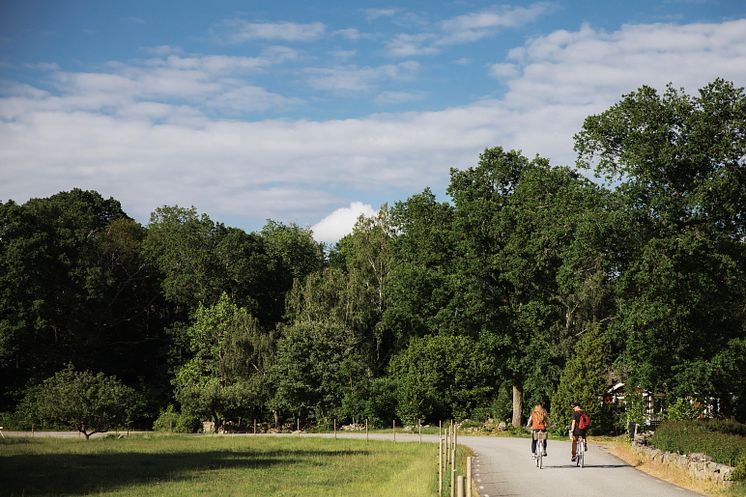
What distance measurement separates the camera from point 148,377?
76062 mm

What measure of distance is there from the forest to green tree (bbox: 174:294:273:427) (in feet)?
0.57

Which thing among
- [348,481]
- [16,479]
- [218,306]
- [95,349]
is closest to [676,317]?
[348,481]

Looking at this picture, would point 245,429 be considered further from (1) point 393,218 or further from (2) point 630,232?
(2) point 630,232

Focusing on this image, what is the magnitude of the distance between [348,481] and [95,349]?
162ft

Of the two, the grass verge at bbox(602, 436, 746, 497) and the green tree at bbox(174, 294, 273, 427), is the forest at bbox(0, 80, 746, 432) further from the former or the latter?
the grass verge at bbox(602, 436, 746, 497)

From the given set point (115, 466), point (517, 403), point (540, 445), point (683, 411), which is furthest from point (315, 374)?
point (540, 445)

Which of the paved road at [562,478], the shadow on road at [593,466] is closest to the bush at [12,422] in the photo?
the paved road at [562,478]

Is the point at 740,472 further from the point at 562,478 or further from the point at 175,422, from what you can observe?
the point at 175,422

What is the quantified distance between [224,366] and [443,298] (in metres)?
17.8

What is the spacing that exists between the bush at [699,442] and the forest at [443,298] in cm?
924

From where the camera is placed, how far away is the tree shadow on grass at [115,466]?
28.4 m

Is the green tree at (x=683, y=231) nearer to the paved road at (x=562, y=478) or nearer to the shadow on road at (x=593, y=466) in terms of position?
the paved road at (x=562, y=478)

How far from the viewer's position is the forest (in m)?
39.5

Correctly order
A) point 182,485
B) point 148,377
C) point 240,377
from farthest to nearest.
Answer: point 148,377, point 240,377, point 182,485
